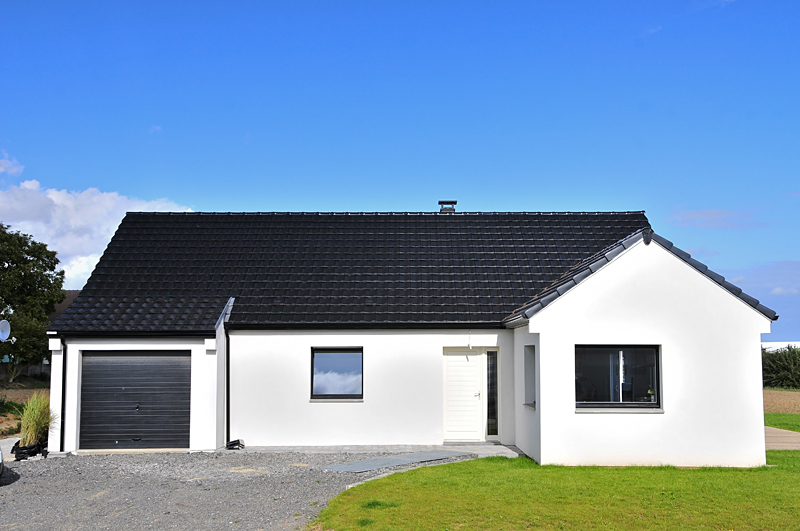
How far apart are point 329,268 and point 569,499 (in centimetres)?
1044

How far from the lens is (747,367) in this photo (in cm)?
1341

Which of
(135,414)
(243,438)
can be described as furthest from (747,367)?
(135,414)

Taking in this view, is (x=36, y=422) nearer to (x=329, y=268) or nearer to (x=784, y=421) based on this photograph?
(x=329, y=268)

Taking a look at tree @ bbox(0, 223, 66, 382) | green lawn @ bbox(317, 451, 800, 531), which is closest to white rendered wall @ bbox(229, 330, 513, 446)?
green lawn @ bbox(317, 451, 800, 531)

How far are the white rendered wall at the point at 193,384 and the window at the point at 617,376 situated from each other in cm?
826

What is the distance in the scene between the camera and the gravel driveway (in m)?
9.05

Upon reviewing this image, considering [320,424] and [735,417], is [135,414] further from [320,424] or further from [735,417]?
[735,417]

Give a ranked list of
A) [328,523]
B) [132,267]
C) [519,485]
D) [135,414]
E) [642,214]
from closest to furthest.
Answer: [328,523] → [519,485] → [135,414] → [132,267] → [642,214]

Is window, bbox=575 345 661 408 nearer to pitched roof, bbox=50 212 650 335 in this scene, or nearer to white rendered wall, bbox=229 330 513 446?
white rendered wall, bbox=229 330 513 446

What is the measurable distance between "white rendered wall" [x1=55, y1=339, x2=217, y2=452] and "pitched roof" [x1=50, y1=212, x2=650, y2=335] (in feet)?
1.26

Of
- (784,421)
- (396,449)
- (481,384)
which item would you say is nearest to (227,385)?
(396,449)

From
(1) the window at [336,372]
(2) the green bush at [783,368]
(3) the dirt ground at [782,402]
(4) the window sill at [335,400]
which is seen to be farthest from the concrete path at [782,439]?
(2) the green bush at [783,368]

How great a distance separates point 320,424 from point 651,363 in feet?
25.7

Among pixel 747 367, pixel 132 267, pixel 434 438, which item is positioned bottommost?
pixel 434 438
